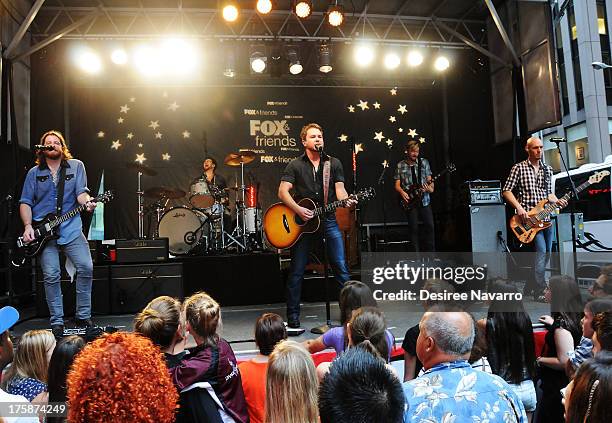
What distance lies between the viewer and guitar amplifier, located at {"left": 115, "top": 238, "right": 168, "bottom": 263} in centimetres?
643

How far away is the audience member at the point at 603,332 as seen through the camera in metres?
2.27

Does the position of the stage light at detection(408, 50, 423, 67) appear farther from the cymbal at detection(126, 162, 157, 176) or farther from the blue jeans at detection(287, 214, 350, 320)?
the blue jeans at detection(287, 214, 350, 320)

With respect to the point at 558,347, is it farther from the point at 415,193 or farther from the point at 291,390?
the point at 415,193

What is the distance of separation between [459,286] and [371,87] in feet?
24.2

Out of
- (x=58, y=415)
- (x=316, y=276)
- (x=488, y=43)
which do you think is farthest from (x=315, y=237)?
(x=488, y=43)

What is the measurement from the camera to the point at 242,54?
32.9 ft

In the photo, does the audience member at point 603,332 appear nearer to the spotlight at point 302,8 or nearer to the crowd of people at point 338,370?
the crowd of people at point 338,370

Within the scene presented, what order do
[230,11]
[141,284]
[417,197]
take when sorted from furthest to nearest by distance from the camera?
[417,197] < [230,11] < [141,284]

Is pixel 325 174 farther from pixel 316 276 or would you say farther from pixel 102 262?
pixel 102 262

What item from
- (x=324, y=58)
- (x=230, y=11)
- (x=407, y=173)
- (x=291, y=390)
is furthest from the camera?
(x=324, y=58)

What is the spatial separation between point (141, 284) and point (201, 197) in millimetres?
3071

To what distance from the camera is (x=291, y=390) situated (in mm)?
1983

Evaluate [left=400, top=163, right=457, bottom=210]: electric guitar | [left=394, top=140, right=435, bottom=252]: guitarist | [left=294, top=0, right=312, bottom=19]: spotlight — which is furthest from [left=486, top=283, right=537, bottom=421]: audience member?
[left=294, top=0, right=312, bottom=19]: spotlight

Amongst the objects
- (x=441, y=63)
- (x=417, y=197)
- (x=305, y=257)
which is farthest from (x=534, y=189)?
(x=441, y=63)
